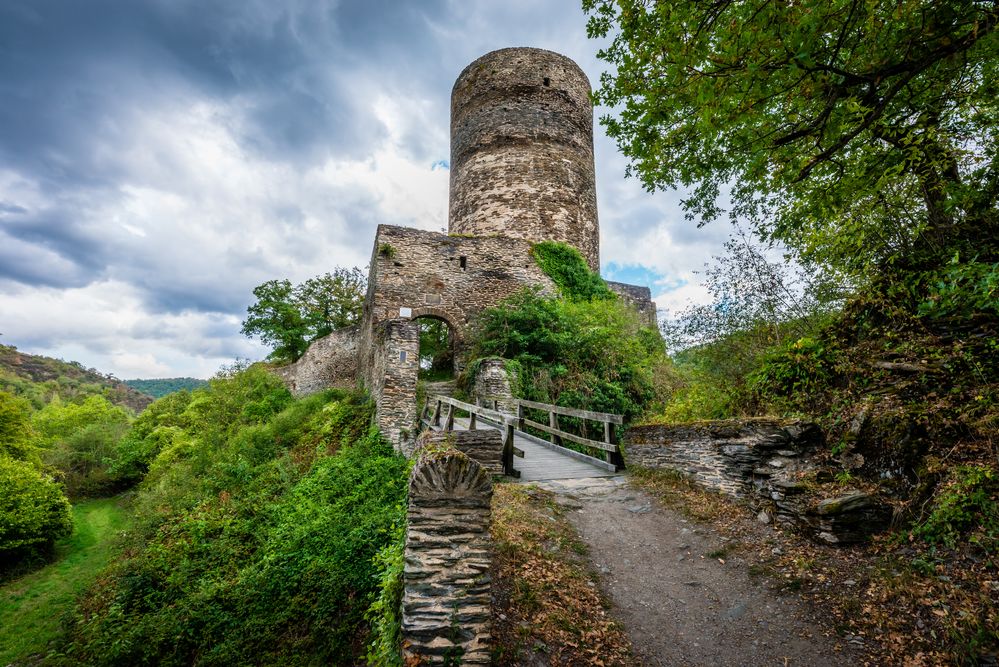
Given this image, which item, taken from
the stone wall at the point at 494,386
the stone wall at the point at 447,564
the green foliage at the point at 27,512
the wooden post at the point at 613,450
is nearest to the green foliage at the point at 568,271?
the stone wall at the point at 494,386

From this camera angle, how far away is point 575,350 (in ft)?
40.0

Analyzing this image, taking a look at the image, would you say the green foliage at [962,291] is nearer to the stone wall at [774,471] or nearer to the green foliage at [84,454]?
the stone wall at [774,471]

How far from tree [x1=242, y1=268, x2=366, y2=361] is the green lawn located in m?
9.40

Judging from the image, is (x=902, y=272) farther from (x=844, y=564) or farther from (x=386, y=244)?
(x=386, y=244)

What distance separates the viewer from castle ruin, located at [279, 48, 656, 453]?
1448 centimetres

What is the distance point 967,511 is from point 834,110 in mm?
3170

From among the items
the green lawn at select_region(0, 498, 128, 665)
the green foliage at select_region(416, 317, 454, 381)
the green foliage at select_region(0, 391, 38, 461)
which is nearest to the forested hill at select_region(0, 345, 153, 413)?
the green foliage at select_region(0, 391, 38, 461)

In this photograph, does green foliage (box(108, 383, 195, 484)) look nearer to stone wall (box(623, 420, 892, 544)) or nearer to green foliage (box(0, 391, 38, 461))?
green foliage (box(0, 391, 38, 461))

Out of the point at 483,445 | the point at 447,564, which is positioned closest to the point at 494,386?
the point at 483,445

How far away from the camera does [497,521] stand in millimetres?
4902

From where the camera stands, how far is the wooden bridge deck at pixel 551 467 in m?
6.61

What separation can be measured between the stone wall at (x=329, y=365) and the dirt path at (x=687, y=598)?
12409 millimetres

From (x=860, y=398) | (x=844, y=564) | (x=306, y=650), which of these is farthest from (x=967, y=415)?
(x=306, y=650)

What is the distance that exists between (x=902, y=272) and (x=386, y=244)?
496 inches
